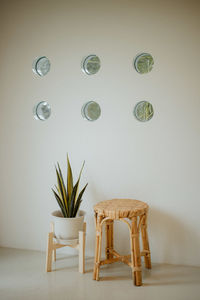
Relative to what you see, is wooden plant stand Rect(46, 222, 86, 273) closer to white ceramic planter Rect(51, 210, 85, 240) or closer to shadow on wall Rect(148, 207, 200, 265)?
white ceramic planter Rect(51, 210, 85, 240)

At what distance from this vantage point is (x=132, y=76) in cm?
300

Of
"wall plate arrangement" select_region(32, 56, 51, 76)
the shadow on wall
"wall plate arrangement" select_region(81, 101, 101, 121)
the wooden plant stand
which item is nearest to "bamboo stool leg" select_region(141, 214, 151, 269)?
the shadow on wall

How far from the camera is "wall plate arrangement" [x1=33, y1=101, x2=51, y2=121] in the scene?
10.8ft

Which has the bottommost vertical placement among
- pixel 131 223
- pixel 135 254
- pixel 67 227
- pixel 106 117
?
pixel 135 254

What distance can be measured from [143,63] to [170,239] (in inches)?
70.1

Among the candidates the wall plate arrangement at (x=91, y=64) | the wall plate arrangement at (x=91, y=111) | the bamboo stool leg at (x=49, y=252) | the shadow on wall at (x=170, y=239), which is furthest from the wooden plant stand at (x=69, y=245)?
the wall plate arrangement at (x=91, y=64)

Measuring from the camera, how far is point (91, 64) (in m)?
3.16

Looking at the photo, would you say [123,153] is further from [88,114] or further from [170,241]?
[170,241]

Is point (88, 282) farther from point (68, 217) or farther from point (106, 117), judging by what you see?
point (106, 117)

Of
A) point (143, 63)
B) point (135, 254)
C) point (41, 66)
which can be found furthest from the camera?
point (41, 66)

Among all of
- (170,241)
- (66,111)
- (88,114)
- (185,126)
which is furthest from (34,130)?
(170,241)

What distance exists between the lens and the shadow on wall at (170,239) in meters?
2.90

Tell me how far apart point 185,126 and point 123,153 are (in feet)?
2.17

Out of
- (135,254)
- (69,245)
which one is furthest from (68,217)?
(135,254)
